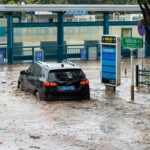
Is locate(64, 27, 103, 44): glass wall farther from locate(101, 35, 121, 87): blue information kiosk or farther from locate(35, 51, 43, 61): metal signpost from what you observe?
locate(101, 35, 121, 87): blue information kiosk

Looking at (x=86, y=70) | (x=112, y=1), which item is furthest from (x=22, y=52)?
(x=112, y=1)

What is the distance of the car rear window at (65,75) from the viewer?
757 inches

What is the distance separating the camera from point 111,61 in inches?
884

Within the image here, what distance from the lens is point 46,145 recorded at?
42.8ft

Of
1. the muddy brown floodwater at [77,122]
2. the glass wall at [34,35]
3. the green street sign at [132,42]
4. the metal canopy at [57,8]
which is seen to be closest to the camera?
the muddy brown floodwater at [77,122]

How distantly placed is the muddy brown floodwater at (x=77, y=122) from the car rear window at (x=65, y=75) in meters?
0.83

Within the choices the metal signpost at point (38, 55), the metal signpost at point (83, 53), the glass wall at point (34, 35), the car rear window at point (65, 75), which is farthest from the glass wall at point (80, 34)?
the car rear window at point (65, 75)

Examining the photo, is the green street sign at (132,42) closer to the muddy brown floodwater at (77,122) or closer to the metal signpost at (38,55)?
the muddy brown floodwater at (77,122)

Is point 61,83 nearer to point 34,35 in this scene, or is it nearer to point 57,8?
point 57,8

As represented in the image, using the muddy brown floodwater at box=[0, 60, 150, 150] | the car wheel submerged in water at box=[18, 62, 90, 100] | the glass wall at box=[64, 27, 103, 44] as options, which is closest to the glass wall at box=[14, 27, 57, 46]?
the glass wall at box=[64, 27, 103, 44]

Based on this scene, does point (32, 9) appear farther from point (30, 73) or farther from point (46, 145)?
point (46, 145)

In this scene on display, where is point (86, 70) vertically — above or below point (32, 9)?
below

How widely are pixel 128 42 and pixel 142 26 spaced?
0.87 meters

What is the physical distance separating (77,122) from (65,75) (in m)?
3.68
